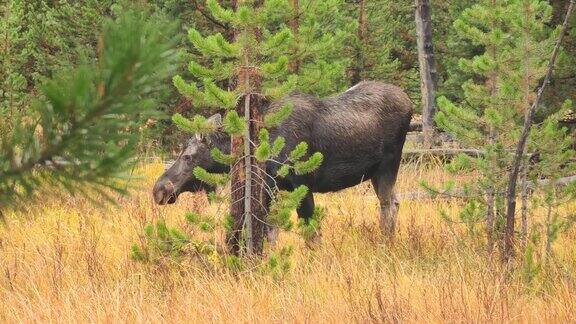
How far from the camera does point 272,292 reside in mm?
5871

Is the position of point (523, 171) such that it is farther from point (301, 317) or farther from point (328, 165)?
point (301, 317)

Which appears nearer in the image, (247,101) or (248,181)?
(247,101)

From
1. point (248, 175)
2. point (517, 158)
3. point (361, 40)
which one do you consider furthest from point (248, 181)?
point (361, 40)

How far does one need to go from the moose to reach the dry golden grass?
2.86ft

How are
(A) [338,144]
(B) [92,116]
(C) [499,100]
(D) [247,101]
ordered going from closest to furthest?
(B) [92,116] < (D) [247,101] < (C) [499,100] < (A) [338,144]

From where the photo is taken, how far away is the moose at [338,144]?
28.7 feet

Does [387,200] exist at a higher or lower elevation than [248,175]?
Answer: lower

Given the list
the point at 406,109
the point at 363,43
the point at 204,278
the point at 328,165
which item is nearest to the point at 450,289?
the point at 204,278

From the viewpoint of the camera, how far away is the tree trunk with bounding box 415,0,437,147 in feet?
60.4

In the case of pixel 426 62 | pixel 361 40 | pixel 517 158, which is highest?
pixel 361 40

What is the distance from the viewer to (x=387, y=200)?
9617mm

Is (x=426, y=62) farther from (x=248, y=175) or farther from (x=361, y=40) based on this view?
(x=248, y=175)

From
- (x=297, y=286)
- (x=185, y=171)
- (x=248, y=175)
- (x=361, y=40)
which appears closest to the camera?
(x=297, y=286)

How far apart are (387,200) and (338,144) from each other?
0.92 metres
